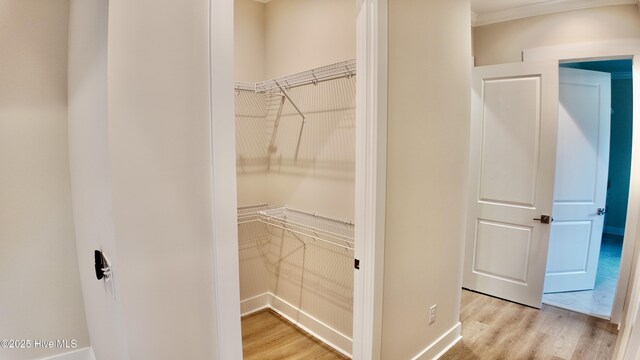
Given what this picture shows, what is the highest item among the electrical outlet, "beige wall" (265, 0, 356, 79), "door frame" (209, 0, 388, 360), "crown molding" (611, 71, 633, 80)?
"crown molding" (611, 71, 633, 80)

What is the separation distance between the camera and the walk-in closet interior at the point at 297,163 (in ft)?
7.33

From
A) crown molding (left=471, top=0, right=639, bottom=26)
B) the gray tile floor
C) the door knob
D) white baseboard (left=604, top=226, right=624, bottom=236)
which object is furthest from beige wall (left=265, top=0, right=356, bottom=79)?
white baseboard (left=604, top=226, right=624, bottom=236)

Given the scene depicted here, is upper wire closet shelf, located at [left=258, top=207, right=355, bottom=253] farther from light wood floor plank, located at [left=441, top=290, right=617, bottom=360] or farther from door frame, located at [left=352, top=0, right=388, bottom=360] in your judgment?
light wood floor plank, located at [left=441, top=290, right=617, bottom=360]

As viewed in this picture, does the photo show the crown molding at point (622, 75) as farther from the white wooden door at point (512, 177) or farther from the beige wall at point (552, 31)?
the white wooden door at point (512, 177)

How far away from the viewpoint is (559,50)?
2.81m

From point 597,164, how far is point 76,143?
4.12 metres

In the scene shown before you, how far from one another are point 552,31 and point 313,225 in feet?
8.79

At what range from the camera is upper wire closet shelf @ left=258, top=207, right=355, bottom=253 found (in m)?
2.22

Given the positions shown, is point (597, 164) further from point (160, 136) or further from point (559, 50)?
point (160, 136)

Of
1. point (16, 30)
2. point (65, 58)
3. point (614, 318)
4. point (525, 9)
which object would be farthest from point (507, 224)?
point (16, 30)

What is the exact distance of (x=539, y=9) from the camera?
2.88 metres

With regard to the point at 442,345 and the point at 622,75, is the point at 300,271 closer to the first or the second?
the point at 442,345

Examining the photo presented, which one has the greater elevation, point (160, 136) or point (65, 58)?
point (65, 58)

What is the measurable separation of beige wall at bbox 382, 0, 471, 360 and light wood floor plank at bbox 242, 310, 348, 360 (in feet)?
2.23
